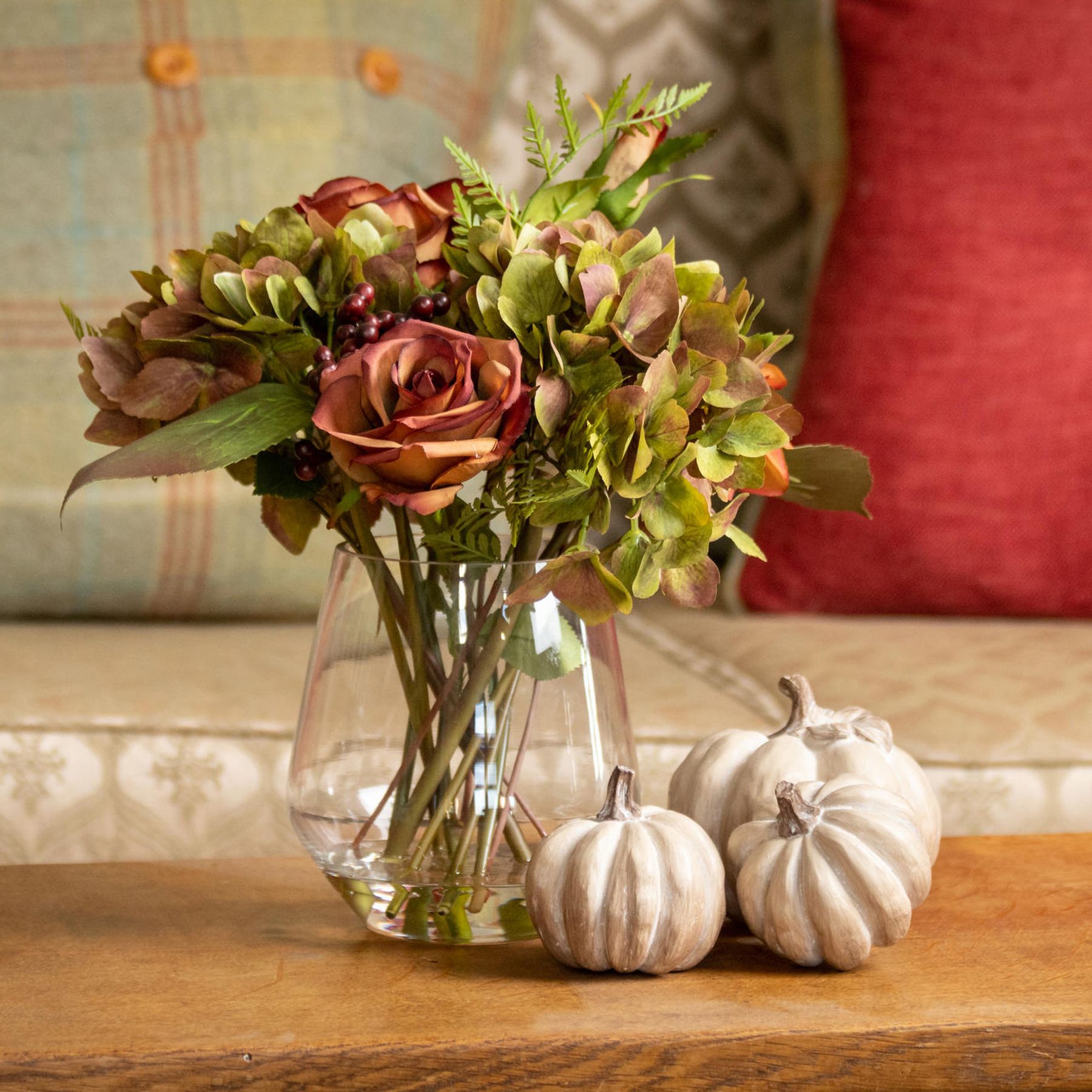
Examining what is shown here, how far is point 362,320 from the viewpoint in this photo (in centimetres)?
54

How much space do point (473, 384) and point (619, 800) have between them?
19cm

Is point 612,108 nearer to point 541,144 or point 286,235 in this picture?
point 541,144

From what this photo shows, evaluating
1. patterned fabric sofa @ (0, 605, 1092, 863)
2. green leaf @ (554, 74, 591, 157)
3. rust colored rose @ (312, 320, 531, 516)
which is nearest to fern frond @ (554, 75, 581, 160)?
green leaf @ (554, 74, 591, 157)

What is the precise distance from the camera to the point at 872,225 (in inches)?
56.2

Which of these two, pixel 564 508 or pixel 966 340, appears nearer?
pixel 564 508

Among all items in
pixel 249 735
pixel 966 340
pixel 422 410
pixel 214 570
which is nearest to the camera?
pixel 422 410

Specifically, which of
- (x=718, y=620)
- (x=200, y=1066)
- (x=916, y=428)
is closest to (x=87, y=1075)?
(x=200, y=1066)

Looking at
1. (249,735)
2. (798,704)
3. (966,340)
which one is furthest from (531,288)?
(966,340)

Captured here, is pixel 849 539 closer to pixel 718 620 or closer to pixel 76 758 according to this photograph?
pixel 718 620

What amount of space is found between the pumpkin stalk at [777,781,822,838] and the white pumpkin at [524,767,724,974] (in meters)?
A: 0.04

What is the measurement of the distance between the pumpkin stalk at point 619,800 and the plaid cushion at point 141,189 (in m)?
0.75

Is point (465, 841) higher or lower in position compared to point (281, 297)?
lower

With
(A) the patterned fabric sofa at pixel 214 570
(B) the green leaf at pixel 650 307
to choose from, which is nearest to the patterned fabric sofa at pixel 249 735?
(A) the patterned fabric sofa at pixel 214 570

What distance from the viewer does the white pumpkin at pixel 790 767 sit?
24.7 inches
